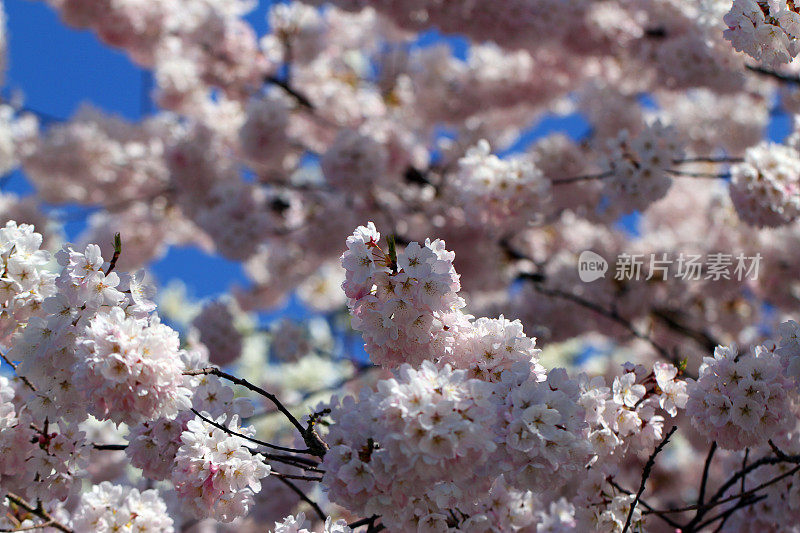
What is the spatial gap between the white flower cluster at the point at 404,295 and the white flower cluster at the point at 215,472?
465mm

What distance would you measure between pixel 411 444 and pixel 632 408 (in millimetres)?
855

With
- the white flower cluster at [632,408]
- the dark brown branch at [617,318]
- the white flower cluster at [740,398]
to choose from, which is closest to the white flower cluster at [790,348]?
the white flower cluster at [740,398]

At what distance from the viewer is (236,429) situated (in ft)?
6.30

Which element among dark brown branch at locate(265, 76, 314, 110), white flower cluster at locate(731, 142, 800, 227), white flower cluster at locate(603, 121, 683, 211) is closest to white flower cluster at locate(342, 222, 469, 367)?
white flower cluster at locate(603, 121, 683, 211)

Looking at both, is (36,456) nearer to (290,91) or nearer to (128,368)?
(128,368)

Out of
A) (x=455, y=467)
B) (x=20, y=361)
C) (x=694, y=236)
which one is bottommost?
(x=455, y=467)

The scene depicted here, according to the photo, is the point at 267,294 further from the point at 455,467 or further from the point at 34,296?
the point at 455,467

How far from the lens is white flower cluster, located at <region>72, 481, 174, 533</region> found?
198cm

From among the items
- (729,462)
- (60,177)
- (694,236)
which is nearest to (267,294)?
(60,177)

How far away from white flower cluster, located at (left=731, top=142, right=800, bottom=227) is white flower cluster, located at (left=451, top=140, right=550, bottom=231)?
944 mm

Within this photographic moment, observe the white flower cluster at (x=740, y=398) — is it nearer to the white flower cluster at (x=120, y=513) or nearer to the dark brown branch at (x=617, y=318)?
the dark brown branch at (x=617, y=318)

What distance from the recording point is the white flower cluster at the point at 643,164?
3.34 m

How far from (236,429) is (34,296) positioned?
26.6 inches

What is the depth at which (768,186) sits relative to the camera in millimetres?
3045
